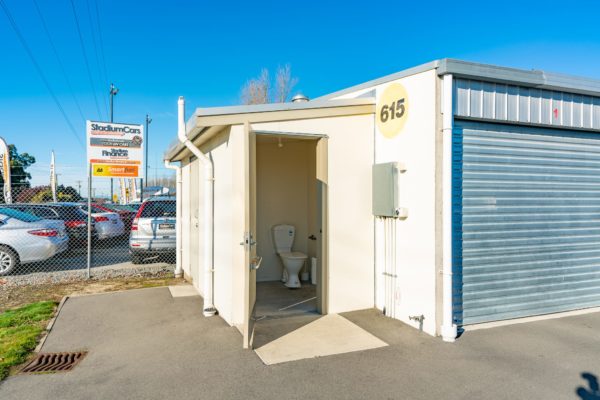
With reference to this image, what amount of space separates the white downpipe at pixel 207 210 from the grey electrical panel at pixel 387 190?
2.23 metres

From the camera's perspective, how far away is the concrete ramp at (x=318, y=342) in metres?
4.02

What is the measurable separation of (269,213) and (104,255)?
5870 mm

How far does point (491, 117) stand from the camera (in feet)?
15.3

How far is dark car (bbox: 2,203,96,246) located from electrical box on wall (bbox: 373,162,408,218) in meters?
8.28

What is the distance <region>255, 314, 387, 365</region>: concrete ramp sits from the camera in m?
4.02

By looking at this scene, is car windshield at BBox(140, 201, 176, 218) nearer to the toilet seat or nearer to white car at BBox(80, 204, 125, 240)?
the toilet seat

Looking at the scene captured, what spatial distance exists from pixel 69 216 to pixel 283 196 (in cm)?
652

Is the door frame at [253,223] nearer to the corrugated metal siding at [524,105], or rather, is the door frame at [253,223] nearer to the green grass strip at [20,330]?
the corrugated metal siding at [524,105]

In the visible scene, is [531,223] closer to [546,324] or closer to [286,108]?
[546,324]

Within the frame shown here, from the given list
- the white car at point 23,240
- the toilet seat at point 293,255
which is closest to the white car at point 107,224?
the white car at point 23,240

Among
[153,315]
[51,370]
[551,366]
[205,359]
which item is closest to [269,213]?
[153,315]

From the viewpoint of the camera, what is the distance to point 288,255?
6953mm

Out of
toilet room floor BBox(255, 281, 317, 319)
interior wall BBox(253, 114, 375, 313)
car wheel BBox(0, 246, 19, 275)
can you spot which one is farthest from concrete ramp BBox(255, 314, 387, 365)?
car wheel BBox(0, 246, 19, 275)

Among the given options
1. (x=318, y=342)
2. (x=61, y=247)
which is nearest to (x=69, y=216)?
(x=61, y=247)
